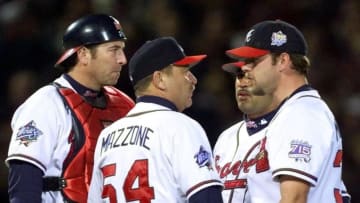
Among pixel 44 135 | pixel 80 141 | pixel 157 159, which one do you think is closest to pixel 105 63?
pixel 80 141

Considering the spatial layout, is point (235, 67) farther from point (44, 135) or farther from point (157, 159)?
point (44, 135)

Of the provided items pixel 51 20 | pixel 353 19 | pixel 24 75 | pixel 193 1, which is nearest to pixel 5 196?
pixel 24 75

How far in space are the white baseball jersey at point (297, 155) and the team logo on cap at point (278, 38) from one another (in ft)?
1.02

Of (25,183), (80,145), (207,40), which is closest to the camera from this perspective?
(25,183)

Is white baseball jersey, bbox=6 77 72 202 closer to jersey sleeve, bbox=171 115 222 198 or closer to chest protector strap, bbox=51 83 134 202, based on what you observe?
chest protector strap, bbox=51 83 134 202

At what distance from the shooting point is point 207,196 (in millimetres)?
5312

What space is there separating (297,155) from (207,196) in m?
0.49

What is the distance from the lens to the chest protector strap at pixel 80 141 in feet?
19.5

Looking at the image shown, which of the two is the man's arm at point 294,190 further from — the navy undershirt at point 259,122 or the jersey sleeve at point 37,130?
the jersey sleeve at point 37,130

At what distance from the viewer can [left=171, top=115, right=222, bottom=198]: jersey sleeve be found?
532 centimetres

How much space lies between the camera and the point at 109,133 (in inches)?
222

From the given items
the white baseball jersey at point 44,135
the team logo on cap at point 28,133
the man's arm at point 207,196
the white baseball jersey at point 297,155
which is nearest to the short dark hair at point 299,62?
the white baseball jersey at point 297,155

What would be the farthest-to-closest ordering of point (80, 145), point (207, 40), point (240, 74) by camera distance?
point (207, 40), point (240, 74), point (80, 145)

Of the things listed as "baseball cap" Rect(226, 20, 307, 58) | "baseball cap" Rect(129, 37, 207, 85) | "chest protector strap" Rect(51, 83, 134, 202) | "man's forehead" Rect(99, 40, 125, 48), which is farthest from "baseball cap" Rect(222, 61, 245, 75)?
"chest protector strap" Rect(51, 83, 134, 202)
